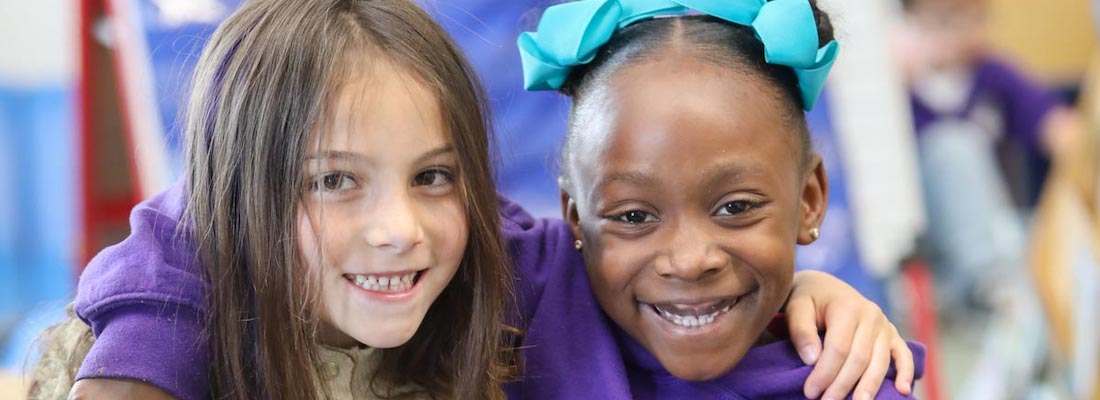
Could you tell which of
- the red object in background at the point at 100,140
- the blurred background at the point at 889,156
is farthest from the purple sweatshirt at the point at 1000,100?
the red object in background at the point at 100,140

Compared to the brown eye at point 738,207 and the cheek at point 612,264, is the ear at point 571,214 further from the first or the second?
the brown eye at point 738,207

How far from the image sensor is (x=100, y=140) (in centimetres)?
213

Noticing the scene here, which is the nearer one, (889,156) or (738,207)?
(738,207)

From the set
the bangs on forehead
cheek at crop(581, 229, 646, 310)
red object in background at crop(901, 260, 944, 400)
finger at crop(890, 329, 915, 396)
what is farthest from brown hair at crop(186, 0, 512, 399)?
red object in background at crop(901, 260, 944, 400)

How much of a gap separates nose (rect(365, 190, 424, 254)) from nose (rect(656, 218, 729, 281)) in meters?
0.24

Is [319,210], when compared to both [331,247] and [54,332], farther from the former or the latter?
[54,332]

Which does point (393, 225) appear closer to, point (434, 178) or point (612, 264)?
point (434, 178)

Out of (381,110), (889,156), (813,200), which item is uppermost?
Result: (381,110)

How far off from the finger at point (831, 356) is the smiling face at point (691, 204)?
68mm

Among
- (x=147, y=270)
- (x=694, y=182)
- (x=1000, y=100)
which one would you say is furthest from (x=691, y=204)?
(x=1000, y=100)

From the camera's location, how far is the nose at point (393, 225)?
1.01 m

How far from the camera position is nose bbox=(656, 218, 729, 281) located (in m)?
1.07

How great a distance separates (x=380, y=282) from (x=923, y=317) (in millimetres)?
1602

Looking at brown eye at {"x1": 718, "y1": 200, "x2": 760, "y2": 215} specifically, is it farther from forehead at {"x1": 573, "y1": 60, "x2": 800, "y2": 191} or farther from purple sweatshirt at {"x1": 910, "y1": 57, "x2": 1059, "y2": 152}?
purple sweatshirt at {"x1": 910, "y1": 57, "x2": 1059, "y2": 152}
